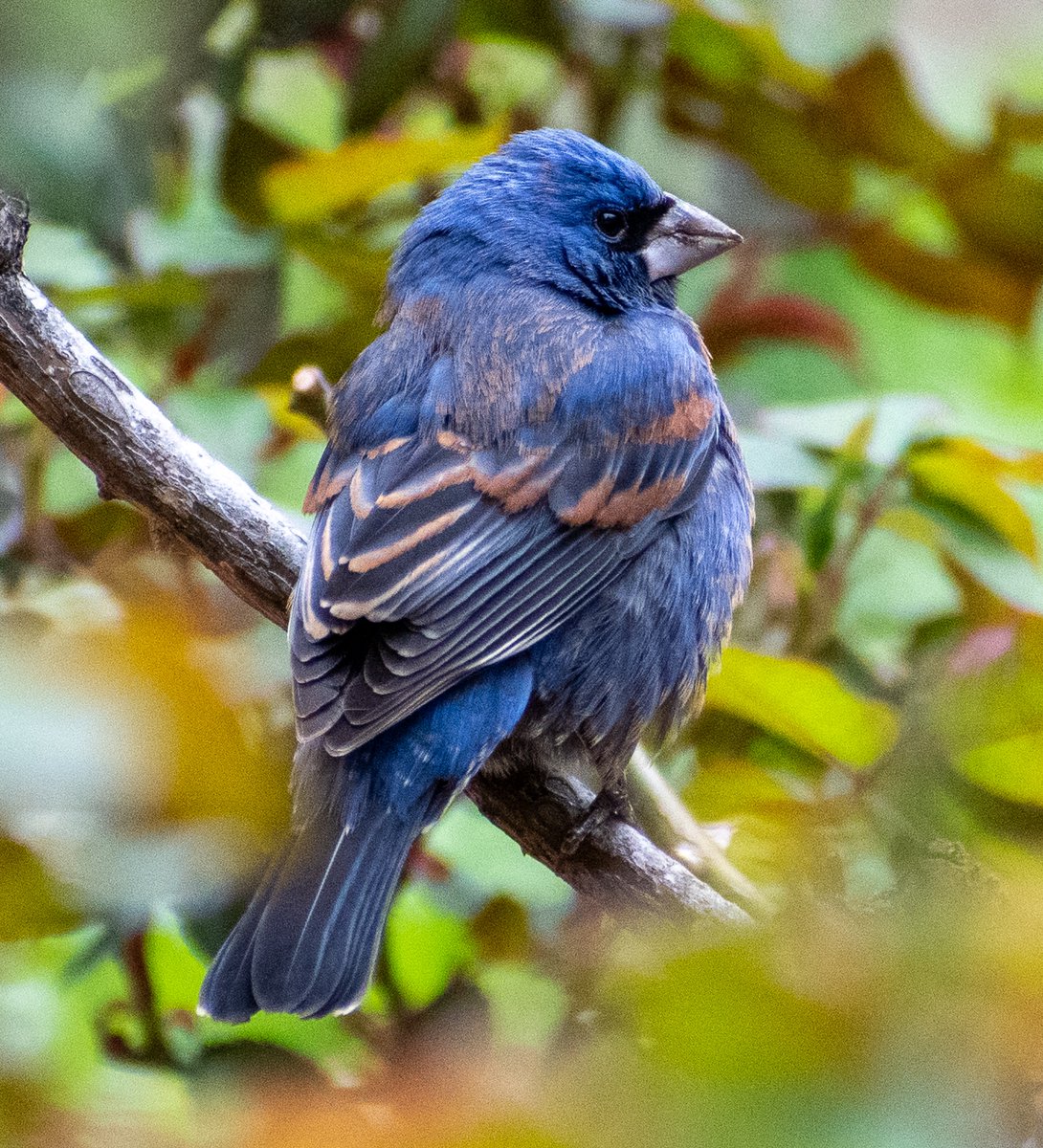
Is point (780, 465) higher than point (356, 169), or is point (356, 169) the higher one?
point (356, 169)

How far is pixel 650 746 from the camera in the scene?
2.94m

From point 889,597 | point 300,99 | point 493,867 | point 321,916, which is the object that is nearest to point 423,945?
point 493,867

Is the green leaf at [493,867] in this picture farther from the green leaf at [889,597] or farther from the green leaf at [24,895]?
the green leaf at [24,895]

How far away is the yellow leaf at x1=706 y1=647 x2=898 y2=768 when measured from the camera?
232cm

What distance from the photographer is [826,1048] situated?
2.31 feet

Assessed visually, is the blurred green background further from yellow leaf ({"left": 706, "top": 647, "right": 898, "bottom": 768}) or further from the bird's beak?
the bird's beak

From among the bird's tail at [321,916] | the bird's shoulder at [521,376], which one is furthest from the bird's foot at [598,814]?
the bird's shoulder at [521,376]

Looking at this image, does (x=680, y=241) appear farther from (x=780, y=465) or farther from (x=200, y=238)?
(x=200, y=238)

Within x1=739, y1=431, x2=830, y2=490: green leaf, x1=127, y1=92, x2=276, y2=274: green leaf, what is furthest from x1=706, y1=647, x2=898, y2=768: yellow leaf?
x1=127, y1=92, x2=276, y2=274: green leaf

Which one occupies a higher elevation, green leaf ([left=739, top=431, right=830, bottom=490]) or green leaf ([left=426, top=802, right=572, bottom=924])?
green leaf ([left=739, top=431, right=830, bottom=490])

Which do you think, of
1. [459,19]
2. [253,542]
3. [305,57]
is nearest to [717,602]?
[253,542]

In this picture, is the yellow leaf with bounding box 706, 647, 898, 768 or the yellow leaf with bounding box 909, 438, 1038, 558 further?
the yellow leaf with bounding box 909, 438, 1038, 558

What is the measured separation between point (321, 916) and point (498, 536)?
2.36ft

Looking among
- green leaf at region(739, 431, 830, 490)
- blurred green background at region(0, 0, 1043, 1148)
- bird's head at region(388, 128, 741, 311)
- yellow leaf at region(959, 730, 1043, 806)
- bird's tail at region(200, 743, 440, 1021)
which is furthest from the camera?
bird's head at region(388, 128, 741, 311)
